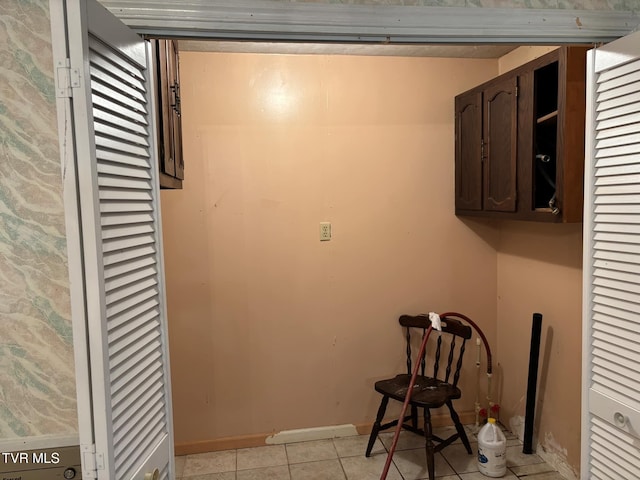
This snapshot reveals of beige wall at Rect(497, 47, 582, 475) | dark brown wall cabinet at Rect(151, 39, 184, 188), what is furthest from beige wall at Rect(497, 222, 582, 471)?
dark brown wall cabinet at Rect(151, 39, 184, 188)

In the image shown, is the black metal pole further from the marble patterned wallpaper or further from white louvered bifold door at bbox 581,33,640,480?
the marble patterned wallpaper

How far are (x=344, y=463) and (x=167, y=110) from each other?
218 cm

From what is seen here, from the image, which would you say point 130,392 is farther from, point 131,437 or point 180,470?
point 180,470

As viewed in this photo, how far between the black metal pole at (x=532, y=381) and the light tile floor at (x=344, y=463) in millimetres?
103

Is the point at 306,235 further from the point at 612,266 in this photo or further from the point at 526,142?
the point at 612,266

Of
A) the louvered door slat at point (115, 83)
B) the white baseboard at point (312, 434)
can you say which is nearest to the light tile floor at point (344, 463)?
the white baseboard at point (312, 434)

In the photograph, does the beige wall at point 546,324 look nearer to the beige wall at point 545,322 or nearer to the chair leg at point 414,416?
the beige wall at point 545,322

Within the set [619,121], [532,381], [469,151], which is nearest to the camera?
[619,121]

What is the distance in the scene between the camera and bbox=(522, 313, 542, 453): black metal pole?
2.65 meters

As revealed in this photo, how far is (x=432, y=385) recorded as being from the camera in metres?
2.78

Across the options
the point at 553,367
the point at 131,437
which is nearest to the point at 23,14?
the point at 131,437

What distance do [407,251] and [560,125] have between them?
4.02 feet

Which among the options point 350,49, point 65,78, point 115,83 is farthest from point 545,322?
point 65,78

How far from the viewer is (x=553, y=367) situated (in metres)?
2.63
